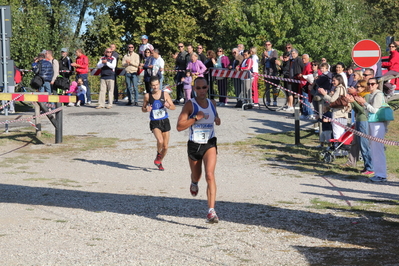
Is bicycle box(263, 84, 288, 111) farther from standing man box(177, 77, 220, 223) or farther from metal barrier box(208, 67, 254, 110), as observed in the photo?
standing man box(177, 77, 220, 223)

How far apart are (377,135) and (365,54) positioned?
3368 mm

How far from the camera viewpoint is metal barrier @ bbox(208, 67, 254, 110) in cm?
2116

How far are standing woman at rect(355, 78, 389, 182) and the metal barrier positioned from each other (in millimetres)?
9179

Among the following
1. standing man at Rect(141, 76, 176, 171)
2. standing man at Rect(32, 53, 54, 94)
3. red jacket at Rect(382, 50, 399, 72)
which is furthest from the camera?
standing man at Rect(32, 53, 54, 94)

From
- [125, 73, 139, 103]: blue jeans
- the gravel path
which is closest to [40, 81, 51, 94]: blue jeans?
[125, 73, 139, 103]: blue jeans

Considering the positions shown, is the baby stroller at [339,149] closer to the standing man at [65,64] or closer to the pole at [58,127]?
the pole at [58,127]

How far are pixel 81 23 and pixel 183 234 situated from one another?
135 feet

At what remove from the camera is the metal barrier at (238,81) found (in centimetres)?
2116

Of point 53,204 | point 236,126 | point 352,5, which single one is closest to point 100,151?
point 236,126

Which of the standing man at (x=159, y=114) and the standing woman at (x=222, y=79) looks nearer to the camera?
the standing man at (x=159, y=114)

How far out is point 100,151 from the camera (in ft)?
50.3

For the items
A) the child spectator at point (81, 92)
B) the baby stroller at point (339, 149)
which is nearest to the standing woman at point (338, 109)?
the baby stroller at point (339, 149)

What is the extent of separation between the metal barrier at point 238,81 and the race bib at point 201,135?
12367 millimetres

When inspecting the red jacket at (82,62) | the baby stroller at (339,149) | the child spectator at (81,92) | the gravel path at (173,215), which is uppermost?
the red jacket at (82,62)
